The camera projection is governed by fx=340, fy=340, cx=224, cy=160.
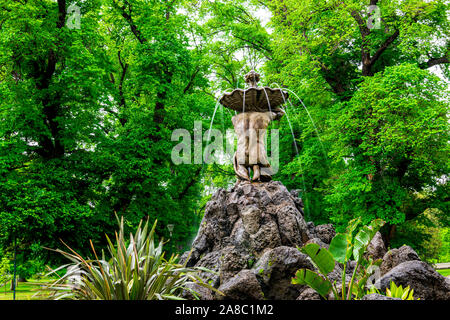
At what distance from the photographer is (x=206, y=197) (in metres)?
21.3

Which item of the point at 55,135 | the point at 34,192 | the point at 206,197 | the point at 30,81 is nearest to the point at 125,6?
the point at 30,81

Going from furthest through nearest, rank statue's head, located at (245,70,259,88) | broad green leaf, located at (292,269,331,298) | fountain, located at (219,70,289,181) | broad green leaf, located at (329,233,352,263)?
1. statue's head, located at (245,70,259,88)
2. fountain, located at (219,70,289,181)
3. broad green leaf, located at (329,233,352,263)
4. broad green leaf, located at (292,269,331,298)

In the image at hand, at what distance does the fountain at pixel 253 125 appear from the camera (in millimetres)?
9883

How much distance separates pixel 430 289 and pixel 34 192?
1124 cm

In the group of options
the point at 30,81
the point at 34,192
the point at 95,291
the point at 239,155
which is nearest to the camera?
the point at 95,291

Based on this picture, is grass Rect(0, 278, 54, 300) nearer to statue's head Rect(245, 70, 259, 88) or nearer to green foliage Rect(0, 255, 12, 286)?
green foliage Rect(0, 255, 12, 286)

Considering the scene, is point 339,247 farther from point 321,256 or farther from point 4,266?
point 4,266

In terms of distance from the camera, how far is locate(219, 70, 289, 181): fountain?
9.88m

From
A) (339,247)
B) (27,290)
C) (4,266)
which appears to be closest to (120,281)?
(339,247)

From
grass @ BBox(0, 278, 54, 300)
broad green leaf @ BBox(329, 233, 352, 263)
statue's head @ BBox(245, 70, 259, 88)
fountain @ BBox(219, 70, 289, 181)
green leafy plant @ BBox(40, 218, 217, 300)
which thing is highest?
statue's head @ BBox(245, 70, 259, 88)

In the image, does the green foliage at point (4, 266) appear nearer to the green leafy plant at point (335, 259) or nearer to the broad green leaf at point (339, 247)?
the green leafy plant at point (335, 259)

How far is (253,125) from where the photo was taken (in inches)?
398

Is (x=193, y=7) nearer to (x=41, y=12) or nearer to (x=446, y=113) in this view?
(x=41, y=12)

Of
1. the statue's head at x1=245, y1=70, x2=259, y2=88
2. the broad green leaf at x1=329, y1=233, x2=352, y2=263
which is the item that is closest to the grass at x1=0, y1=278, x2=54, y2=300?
the broad green leaf at x1=329, y1=233, x2=352, y2=263
